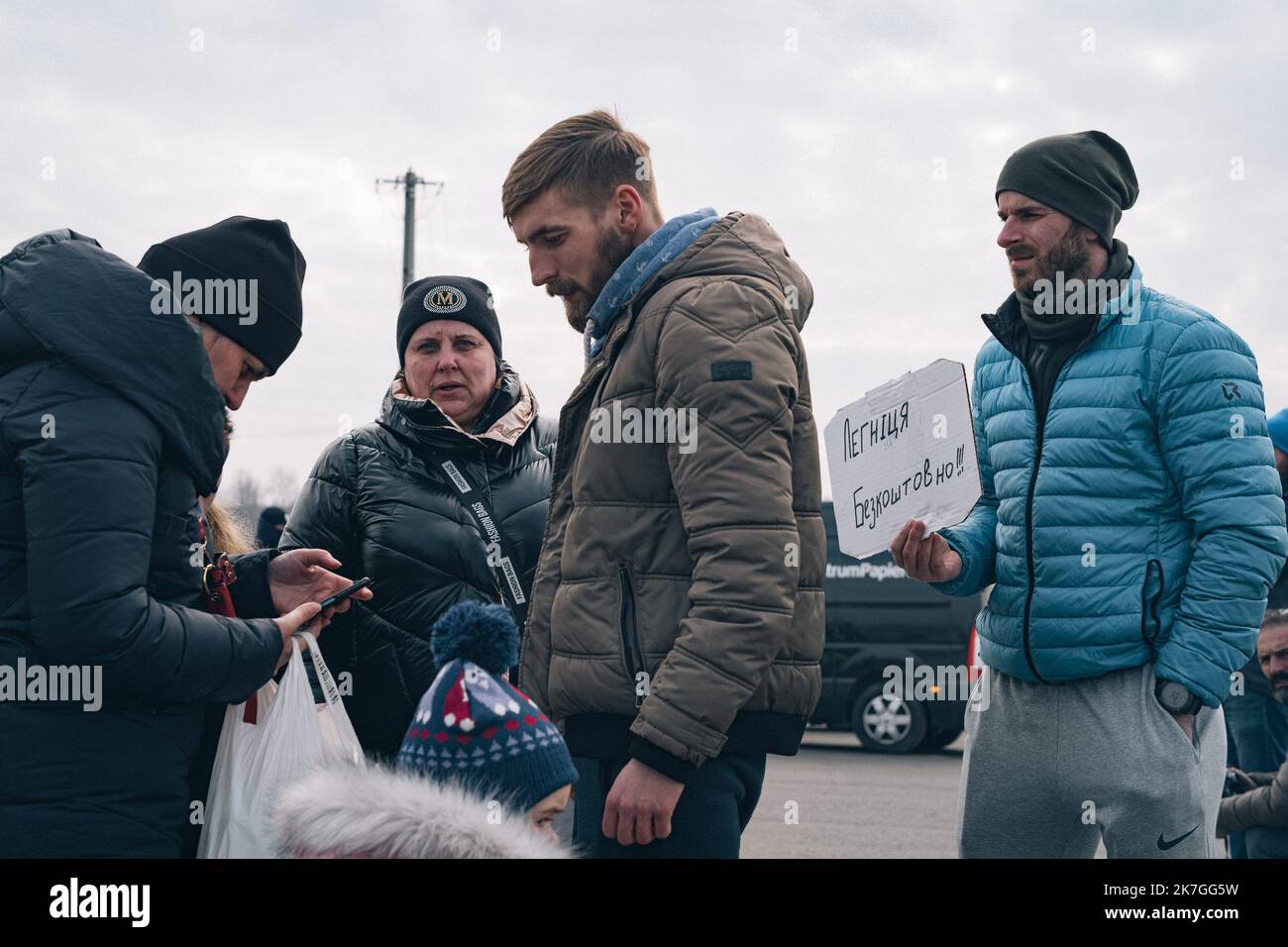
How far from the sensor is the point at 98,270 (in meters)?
2.03

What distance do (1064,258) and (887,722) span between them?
9.64 m

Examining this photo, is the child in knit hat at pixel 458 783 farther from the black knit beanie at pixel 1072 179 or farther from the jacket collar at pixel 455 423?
the black knit beanie at pixel 1072 179

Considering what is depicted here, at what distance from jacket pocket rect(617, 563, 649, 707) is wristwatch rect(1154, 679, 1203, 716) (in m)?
1.04

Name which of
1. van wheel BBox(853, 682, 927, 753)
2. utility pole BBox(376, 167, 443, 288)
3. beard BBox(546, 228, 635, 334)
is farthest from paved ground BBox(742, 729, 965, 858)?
utility pole BBox(376, 167, 443, 288)

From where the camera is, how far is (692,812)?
2.18 m

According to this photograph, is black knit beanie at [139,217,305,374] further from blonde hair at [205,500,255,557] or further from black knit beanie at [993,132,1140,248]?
black knit beanie at [993,132,1140,248]

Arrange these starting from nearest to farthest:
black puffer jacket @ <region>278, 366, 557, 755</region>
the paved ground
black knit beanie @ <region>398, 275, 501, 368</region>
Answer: black puffer jacket @ <region>278, 366, 557, 755</region> → black knit beanie @ <region>398, 275, 501, 368</region> → the paved ground

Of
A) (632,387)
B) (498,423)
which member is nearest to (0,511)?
(632,387)

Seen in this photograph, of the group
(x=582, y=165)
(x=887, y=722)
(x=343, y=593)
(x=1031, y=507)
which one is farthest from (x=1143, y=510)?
(x=887, y=722)

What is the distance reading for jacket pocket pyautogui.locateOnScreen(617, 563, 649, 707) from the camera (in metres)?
2.17

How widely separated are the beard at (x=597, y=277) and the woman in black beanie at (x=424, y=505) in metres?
0.83

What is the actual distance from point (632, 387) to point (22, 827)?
1.16m

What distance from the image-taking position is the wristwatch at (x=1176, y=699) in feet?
8.14

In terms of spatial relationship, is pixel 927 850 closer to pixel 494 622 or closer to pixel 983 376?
pixel 983 376
